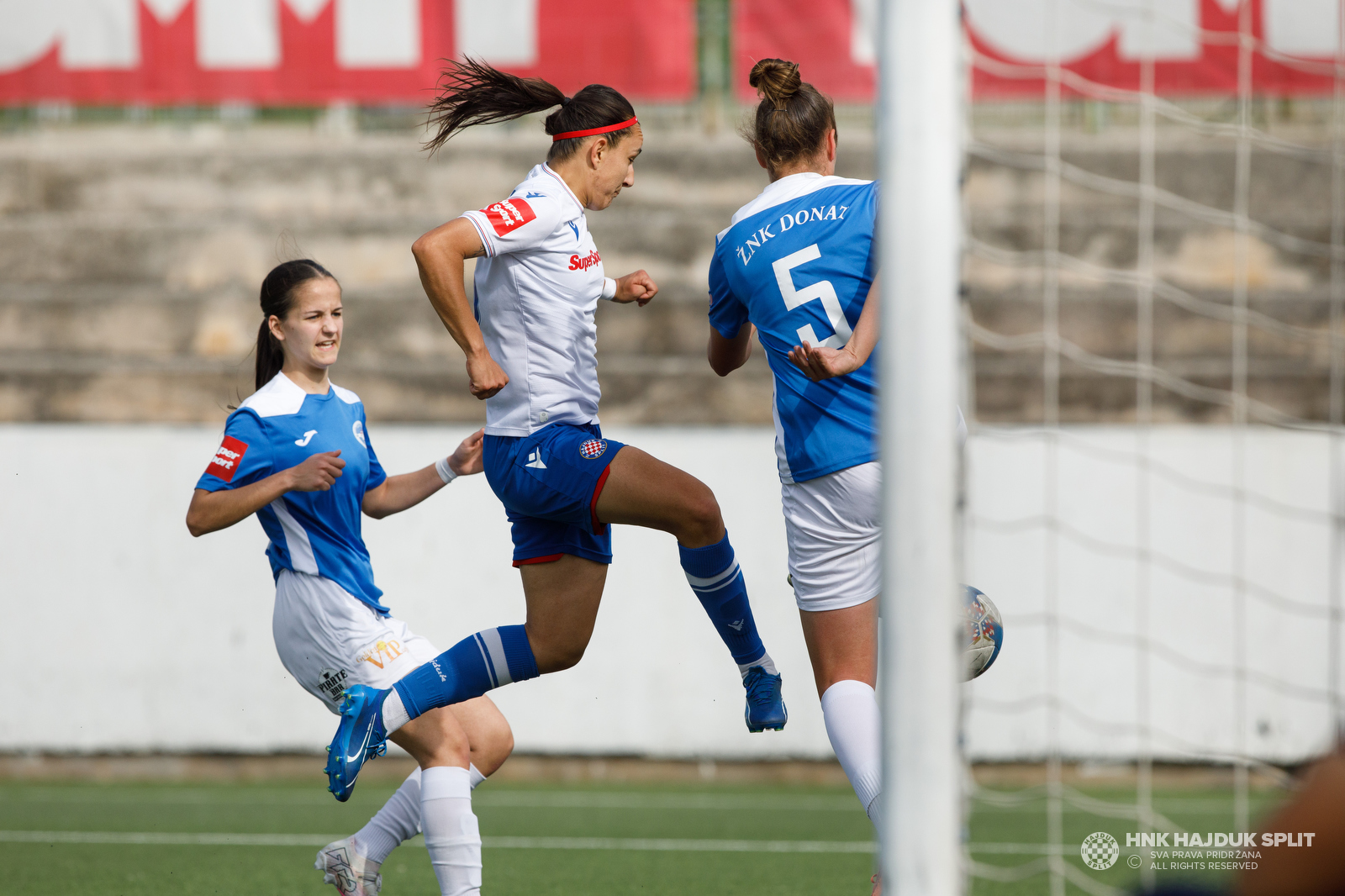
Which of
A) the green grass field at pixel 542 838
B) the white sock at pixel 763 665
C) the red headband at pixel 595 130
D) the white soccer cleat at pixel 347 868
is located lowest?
the green grass field at pixel 542 838

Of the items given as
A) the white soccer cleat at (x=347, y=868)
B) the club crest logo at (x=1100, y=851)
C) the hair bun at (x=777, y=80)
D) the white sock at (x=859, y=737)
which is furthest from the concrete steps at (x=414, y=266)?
the white sock at (x=859, y=737)

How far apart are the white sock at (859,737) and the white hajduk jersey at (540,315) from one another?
1.02m

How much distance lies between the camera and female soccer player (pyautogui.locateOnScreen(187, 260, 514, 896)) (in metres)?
3.27

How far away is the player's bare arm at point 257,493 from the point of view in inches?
127

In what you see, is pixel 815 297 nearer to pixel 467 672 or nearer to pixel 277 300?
pixel 467 672

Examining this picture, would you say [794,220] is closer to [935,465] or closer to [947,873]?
[935,465]

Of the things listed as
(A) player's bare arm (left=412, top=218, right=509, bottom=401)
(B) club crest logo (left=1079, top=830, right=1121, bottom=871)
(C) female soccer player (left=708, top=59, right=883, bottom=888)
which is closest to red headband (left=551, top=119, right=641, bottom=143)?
(C) female soccer player (left=708, top=59, right=883, bottom=888)

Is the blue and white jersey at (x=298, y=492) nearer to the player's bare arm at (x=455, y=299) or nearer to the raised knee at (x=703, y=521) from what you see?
the player's bare arm at (x=455, y=299)

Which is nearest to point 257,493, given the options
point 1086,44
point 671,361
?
point 671,361

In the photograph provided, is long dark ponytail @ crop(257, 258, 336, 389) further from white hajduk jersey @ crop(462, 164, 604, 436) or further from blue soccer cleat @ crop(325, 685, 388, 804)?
blue soccer cleat @ crop(325, 685, 388, 804)

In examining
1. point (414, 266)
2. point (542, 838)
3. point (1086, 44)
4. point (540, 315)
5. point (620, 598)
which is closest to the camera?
point (540, 315)

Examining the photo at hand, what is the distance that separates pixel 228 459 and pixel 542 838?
2540mm

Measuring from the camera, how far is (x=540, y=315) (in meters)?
3.36

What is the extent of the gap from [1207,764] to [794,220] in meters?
4.42
